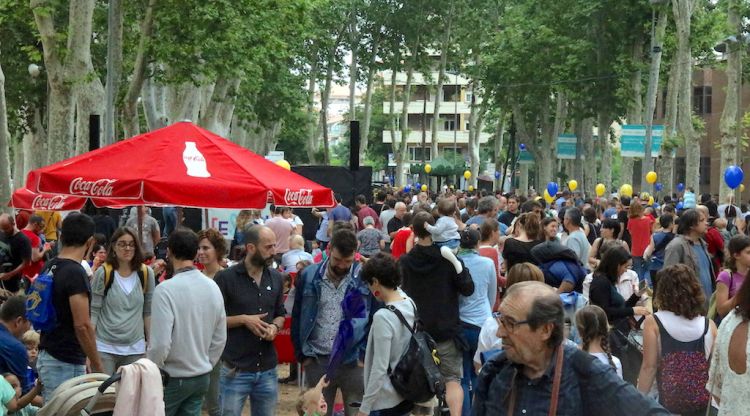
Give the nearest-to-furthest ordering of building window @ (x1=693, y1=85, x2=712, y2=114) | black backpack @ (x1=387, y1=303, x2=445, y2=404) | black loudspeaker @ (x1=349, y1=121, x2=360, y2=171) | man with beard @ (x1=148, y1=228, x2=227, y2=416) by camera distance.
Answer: black backpack @ (x1=387, y1=303, x2=445, y2=404), man with beard @ (x1=148, y1=228, x2=227, y2=416), black loudspeaker @ (x1=349, y1=121, x2=360, y2=171), building window @ (x1=693, y1=85, x2=712, y2=114)

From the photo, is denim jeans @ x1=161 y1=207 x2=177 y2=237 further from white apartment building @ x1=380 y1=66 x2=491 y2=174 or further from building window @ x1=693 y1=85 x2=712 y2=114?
white apartment building @ x1=380 y1=66 x2=491 y2=174

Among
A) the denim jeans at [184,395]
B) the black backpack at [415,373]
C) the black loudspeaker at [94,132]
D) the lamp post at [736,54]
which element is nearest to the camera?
the black backpack at [415,373]

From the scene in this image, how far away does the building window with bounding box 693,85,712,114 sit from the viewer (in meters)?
68.7

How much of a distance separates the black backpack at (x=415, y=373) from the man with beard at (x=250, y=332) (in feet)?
3.73

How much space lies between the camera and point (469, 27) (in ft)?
204

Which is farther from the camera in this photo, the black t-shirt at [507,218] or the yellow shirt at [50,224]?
the black t-shirt at [507,218]

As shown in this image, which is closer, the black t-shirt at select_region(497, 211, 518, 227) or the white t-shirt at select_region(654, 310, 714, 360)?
the white t-shirt at select_region(654, 310, 714, 360)

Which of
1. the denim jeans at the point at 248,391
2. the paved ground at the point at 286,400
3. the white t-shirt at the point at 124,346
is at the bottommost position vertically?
the paved ground at the point at 286,400

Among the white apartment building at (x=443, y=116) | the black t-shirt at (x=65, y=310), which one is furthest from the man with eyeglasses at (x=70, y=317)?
the white apartment building at (x=443, y=116)

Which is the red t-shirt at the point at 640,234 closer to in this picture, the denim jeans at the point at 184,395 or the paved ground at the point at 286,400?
the paved ground at the point at 286,400

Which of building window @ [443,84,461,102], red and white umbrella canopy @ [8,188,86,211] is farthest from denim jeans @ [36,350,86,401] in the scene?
building window @ [443,84,461,102]

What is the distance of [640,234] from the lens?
56.5 feet

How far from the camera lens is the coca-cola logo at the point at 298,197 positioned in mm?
9602

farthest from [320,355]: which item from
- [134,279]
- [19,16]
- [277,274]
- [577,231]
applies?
[19,16]
